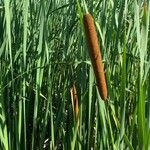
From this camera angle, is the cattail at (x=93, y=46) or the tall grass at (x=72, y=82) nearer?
the cattail at (x=93, y=46)

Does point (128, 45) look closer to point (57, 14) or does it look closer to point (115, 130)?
point (115, 130)

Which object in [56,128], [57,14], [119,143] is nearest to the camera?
[119,143]

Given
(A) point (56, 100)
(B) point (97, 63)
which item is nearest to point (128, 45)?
(A) point (56, 100)

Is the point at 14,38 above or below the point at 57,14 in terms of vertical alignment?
below

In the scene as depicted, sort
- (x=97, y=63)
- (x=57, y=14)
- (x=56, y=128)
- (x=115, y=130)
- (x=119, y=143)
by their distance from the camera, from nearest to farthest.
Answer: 1. (x=97, y=63)
2. (x=119, y=143)
3. (x=115, y=130)
4. (x=56, y=128)
5. (x=57, y=14)

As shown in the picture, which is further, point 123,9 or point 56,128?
point 56,128

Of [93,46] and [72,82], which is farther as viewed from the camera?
[72,82]

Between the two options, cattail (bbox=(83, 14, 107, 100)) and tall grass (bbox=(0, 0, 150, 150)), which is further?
tall grass (bbox=(0, 0, 150, 150))

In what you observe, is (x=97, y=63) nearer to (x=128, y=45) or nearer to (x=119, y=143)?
(x=119, y=143)

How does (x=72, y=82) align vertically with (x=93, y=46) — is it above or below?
below

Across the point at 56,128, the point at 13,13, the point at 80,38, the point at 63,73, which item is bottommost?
the point at 56,128

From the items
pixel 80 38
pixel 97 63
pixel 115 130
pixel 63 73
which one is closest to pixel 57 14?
pixel 63 73
